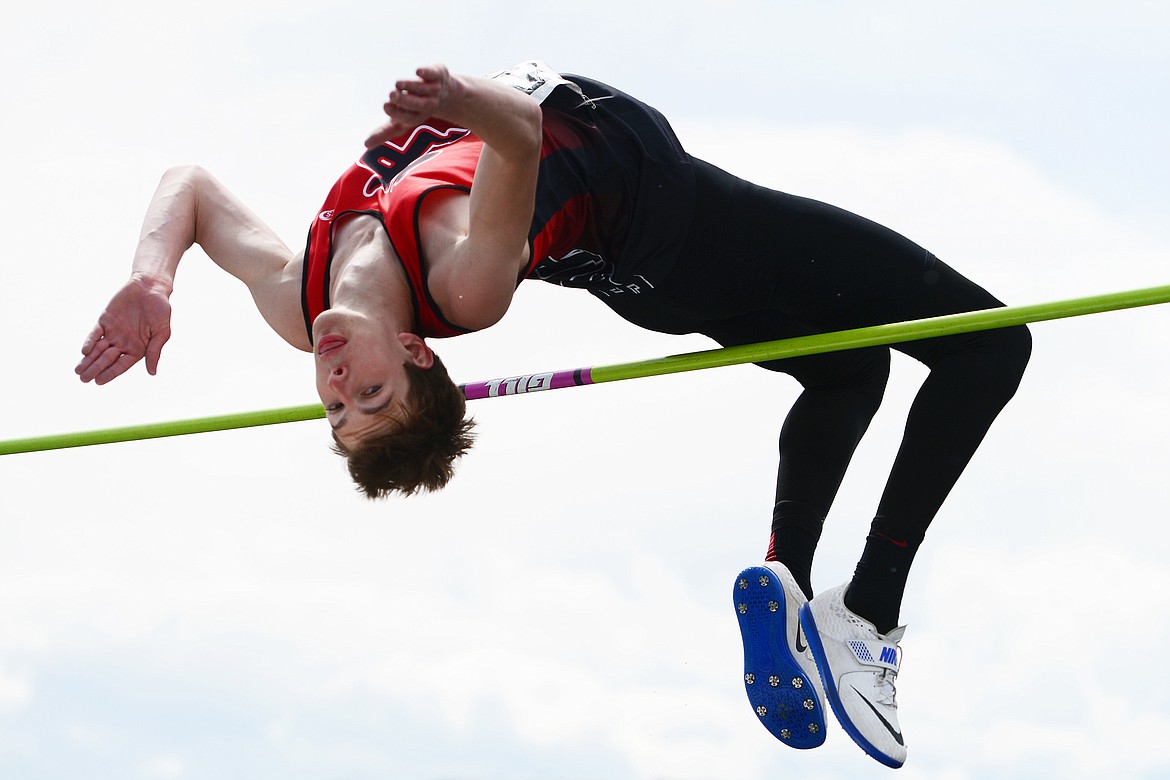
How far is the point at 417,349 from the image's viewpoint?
10.2 feet

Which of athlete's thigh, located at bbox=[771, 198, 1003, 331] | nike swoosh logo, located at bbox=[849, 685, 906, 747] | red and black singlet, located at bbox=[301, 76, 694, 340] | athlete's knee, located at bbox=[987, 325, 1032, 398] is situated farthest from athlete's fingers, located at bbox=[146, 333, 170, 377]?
athlete's knee, located at bbox=[987, 325, 1032, 398]

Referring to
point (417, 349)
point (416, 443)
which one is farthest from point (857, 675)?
point (417, 349)

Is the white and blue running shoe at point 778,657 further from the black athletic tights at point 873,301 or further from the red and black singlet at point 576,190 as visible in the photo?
the red and black singlet at point 576,190

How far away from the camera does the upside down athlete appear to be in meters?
3.02

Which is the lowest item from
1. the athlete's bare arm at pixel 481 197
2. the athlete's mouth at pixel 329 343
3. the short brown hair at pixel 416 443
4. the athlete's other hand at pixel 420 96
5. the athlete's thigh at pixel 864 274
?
the short brown hair at pixel 416 443

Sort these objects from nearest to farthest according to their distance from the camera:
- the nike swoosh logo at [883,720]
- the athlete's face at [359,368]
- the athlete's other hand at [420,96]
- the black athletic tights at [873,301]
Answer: the athlete's other hand at [420,96]
the athlete's face at [359,368]
the black athletic tights at [873,301]
the nike swoosh logo at [883,720]

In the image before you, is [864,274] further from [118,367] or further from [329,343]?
[118,367]

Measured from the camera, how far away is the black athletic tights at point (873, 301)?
127 inches

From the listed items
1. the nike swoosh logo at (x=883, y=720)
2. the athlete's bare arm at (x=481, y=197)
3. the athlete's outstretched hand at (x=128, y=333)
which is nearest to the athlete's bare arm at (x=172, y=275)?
the athlete's outstretched hand at (x=128, y=333)

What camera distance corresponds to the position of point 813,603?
11.1 ft

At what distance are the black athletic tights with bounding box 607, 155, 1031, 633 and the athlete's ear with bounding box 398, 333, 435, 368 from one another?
23.0 inches


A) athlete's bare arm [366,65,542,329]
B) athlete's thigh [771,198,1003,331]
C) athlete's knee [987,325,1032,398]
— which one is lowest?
athlete's knee [987,325,1032,398]

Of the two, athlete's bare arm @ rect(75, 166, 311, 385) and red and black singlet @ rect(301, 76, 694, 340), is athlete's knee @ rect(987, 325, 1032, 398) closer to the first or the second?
red and black singlet @ rect(301, 76, 694, 340)

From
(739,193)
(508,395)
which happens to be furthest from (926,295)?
(508,395)
